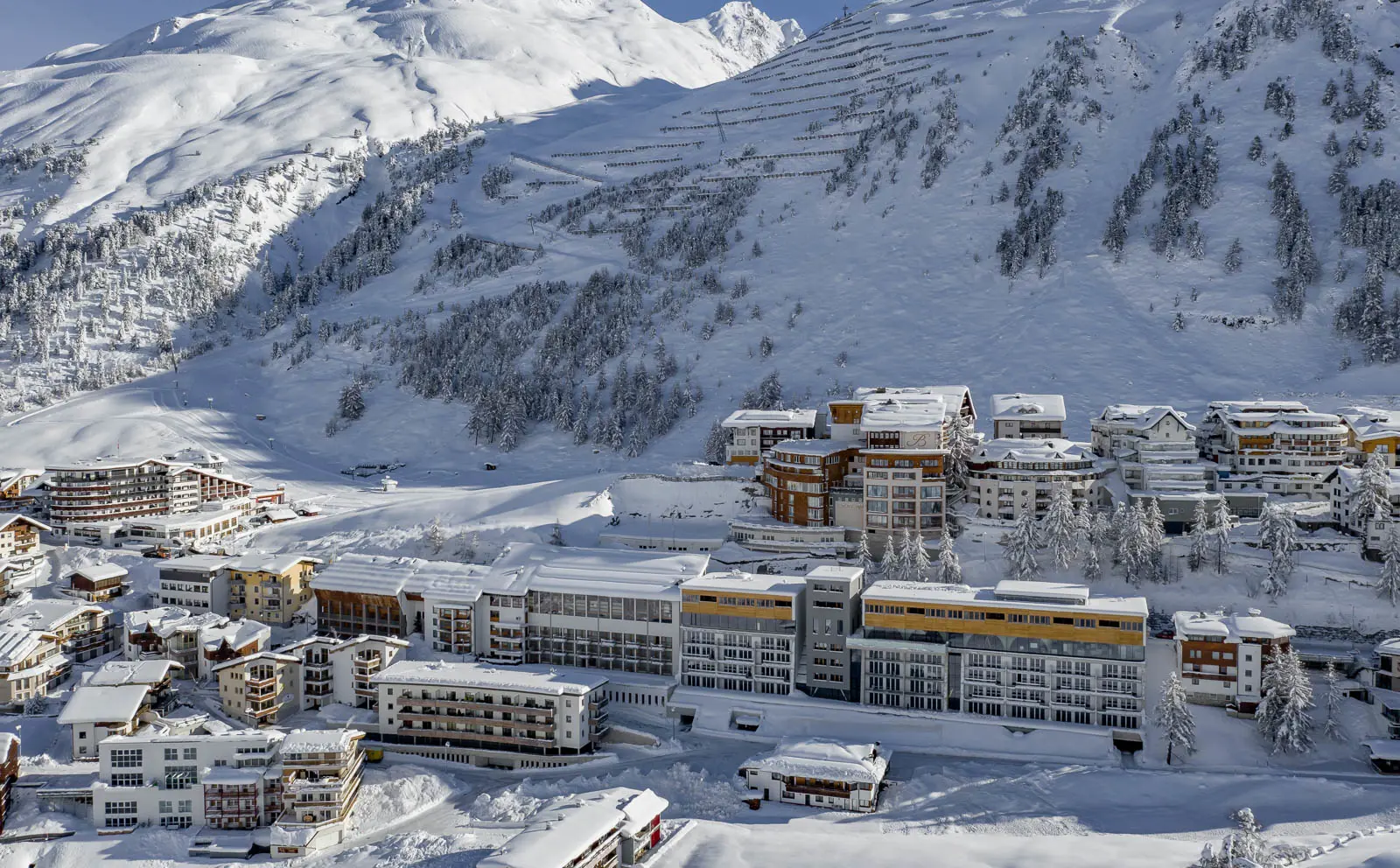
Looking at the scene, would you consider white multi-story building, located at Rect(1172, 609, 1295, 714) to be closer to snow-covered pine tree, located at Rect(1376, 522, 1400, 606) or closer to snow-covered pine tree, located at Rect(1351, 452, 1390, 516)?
snow-covered pine tree, located at Rect(1376, 522, 1400, 606)

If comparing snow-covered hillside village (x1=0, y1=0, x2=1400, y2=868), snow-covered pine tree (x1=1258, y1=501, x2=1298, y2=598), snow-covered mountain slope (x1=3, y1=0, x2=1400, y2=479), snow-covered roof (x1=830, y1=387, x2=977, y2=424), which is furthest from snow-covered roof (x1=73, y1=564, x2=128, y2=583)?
snow-covered pine tree (x1=1258, y1=501, x2=1298, y2=598)

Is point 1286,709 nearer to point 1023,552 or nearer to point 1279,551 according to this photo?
point 1279,551

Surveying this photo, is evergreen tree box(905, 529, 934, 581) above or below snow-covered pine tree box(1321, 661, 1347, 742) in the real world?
above

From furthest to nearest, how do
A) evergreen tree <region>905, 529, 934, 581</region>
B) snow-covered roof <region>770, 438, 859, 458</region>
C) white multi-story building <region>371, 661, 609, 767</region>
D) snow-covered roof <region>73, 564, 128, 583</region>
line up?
snow-covered roof <region>770, 438, 859, 458</region> < snow-covered roof <region>73, 564, 128, 583</region> < evergreen tree <region>905, 529, 934, 581</region> < white multi-story building <region>371, 661, 609, 767</region>

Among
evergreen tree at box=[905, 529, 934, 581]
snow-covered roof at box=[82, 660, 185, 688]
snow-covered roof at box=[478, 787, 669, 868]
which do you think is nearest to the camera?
snow-covered roof at box=[478, 787, 669, 868]

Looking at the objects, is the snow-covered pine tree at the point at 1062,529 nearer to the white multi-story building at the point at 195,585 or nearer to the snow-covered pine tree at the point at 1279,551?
the snow-covered pine tree at the point at 1279,551

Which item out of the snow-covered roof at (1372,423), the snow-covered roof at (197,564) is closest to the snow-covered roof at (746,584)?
the snow-covered roof at (197,564)

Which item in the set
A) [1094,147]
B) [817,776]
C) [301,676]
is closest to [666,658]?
[817,776]
